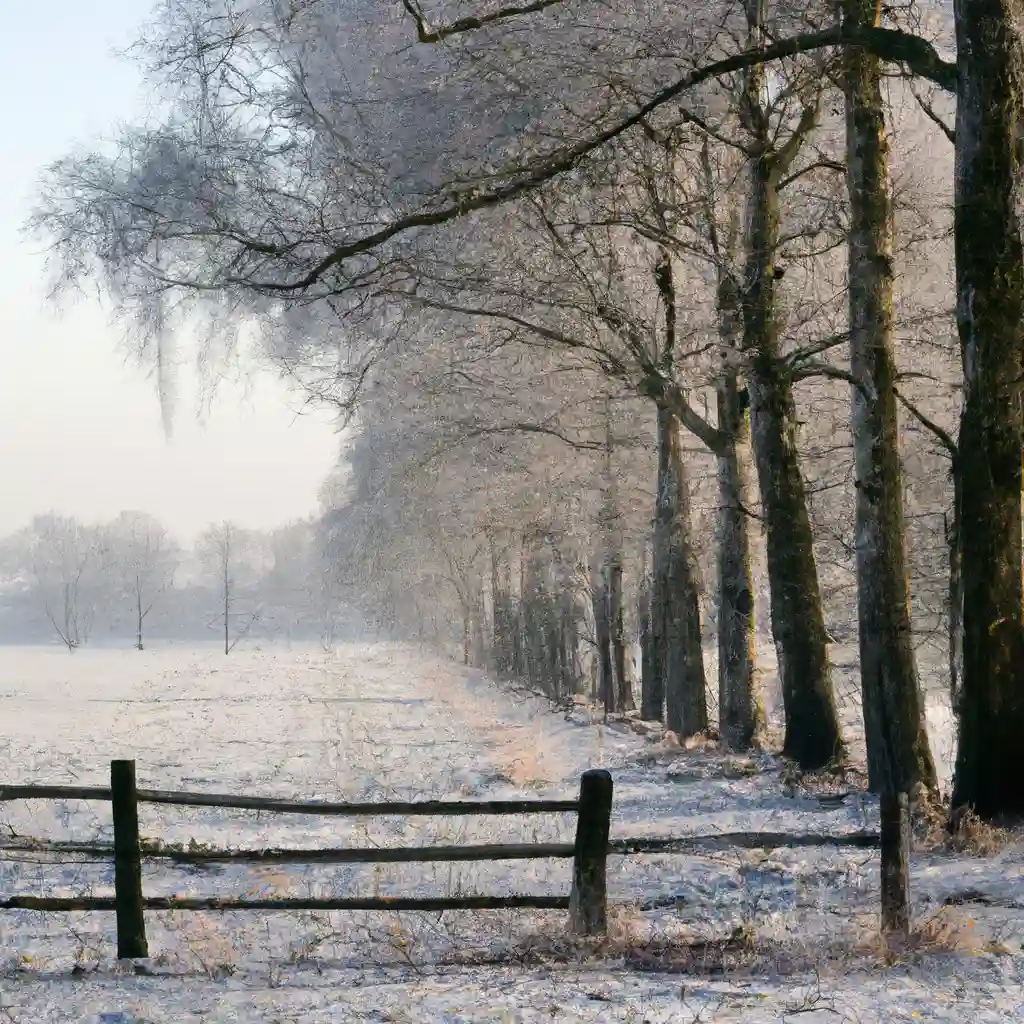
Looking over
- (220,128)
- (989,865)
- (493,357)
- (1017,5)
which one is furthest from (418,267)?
(493,357)


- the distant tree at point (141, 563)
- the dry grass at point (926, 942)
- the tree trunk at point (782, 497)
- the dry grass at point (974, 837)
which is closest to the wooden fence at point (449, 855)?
the dry grass at point (926, 942)

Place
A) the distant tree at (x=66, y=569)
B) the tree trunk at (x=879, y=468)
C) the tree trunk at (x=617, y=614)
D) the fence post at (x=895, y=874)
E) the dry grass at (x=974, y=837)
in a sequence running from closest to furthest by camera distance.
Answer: the fence post at (x=895, y=874) < the dry grass at (x=974, y=837) < the tree trunk at (x=879, y=468) < the tree trunk at (x=617, y=614) < the distant tree at (x=66, y=569)

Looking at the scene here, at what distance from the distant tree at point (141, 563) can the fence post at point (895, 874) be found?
4644 inches

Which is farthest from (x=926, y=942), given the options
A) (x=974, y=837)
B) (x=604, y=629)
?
(x=604, y=629)

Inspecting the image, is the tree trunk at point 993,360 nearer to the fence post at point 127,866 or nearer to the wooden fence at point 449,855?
the wooden fence at point 449,855

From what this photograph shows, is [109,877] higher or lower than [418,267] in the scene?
lower

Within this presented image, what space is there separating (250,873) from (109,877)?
1.13 metres

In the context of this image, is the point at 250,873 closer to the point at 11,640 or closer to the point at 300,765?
the point at 300,765

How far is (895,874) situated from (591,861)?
5.79 feet

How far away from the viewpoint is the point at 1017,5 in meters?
9.36

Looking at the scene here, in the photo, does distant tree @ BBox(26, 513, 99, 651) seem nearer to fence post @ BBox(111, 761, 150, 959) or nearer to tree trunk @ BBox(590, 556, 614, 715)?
tree trunk @ BBox(590, 556, 614, 715)

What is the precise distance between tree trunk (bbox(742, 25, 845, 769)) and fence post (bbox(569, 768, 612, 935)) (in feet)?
24.2

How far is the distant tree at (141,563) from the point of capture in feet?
444

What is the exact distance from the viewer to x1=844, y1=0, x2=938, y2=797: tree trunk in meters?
11.7
